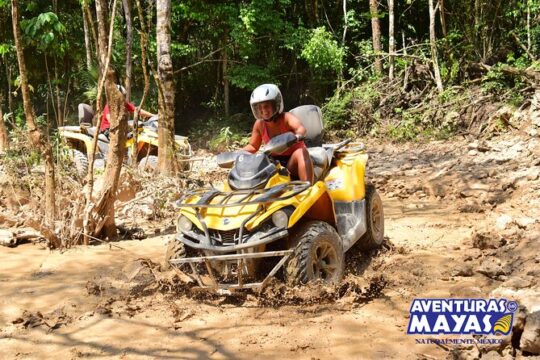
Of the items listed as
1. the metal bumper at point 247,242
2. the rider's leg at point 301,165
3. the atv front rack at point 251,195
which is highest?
the rider's leg at point 301,165

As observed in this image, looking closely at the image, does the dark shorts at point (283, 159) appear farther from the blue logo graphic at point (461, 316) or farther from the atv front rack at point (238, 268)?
the blue logo graphic at point (461, 316)

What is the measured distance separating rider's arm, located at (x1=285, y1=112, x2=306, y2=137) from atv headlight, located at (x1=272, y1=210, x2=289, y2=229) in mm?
1005

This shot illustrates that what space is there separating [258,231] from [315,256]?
0.46m

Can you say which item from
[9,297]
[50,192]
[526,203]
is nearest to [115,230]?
[50,192]

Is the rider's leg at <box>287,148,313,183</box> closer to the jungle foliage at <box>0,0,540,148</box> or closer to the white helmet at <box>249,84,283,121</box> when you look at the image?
the white helmet at <box>249,84,283,121</box>

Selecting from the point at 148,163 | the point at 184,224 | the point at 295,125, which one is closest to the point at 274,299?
the point at 184,224

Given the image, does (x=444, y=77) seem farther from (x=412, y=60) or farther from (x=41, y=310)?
(x=41, y=310)

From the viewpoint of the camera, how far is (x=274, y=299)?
3932 mm

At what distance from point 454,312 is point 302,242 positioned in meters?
1.09

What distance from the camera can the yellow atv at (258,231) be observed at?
3.93 m

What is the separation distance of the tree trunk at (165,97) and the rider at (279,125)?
11.5 ft

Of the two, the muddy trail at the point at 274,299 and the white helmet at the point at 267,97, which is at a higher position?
the white helmet at the point at 267,97

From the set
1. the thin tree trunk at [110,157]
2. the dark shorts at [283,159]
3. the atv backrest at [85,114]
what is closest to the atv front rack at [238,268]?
the dark shorts at [283,159]

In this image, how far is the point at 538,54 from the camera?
12.8 meters
